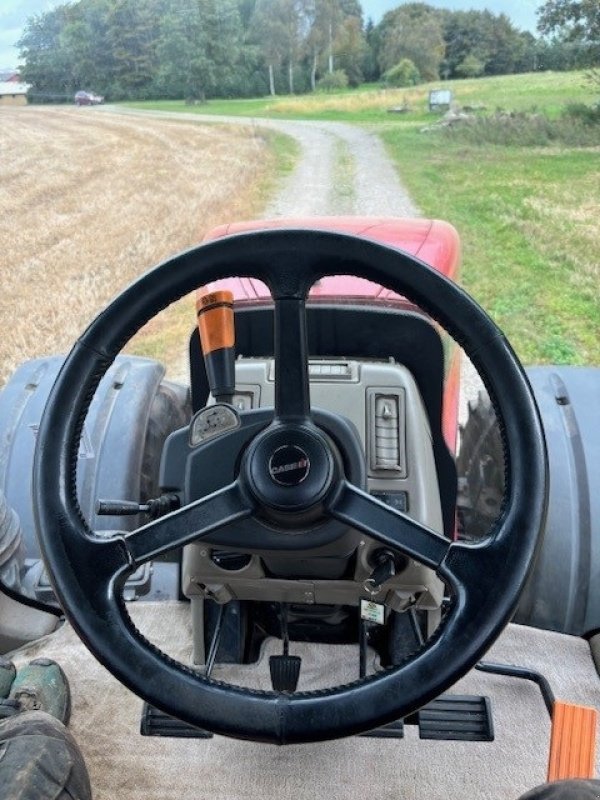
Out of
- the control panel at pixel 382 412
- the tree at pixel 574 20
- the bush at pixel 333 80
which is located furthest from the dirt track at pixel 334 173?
the control panel at pixel 382 412

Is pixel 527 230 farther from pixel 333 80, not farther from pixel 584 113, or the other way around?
pixel 584 113

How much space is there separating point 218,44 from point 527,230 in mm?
4124

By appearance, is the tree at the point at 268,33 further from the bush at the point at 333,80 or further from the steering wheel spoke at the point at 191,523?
the steering wheel spoke at the point at 191,523

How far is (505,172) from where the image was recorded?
1046 cm

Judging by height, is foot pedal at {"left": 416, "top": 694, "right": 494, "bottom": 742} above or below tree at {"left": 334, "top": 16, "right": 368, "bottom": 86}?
below

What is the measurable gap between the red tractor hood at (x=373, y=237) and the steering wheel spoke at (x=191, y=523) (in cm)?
71

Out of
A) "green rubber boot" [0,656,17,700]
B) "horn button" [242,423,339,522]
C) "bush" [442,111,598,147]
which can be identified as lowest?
"green rubber boot" [0,656,17,700]

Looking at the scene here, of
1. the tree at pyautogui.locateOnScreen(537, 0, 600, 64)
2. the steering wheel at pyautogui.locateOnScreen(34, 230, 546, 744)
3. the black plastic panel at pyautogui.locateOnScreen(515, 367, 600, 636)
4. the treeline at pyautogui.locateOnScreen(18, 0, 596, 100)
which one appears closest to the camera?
the steering wheel at pyautogui.locateOnScreen(34, 230, 546, 744)

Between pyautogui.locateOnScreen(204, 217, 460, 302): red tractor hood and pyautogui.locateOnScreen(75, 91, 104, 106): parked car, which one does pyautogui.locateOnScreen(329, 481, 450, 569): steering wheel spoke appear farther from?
pyautogui.locateOnScreen(75, 91, 104, 106): parked car

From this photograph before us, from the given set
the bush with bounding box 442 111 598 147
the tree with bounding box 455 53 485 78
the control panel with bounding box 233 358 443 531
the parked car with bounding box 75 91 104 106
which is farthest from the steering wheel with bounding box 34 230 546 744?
the bush with bounding box 442 111 598 147

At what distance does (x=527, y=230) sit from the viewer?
6910 millimetres

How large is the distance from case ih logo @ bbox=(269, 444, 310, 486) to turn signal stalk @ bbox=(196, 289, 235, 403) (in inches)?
9.1

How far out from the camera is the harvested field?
4.97m

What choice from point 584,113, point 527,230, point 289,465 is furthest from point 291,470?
point 584,113
